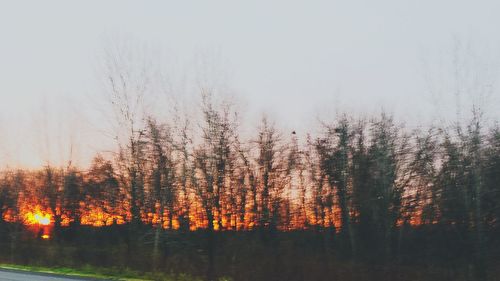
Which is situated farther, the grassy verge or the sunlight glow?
the sunlight glow

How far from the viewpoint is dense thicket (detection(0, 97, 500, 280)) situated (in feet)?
76.4

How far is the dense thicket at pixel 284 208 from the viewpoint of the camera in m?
23.3

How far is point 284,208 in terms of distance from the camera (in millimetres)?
40000

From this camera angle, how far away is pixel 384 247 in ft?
115

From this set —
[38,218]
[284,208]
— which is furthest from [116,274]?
[38,218]

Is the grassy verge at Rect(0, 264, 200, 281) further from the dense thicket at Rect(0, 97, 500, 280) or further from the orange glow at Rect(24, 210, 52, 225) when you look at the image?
the orange glow at Rect(24, 210, 52, 225)

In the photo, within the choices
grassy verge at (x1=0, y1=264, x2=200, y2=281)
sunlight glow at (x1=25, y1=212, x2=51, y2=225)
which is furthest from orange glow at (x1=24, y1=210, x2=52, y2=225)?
grassy verge at (x1=0, y1=264, x2=200, y2=281)

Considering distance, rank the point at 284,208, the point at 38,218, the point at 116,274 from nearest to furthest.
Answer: the point at 116,274 → the point at 284,208 → the point at 38,218

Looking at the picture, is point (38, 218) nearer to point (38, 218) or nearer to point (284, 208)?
point (38, 218)

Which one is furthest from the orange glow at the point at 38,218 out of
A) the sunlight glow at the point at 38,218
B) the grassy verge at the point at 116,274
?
the grassy verge at the point at 116,274

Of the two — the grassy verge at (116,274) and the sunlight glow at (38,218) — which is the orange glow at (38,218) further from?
the grassy verge at (116,274)

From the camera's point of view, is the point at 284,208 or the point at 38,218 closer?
the point at 284,208

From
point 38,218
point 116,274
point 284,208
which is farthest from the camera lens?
point 38,218

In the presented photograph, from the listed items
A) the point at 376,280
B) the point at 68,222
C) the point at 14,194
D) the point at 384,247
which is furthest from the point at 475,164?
the point at 14,194
